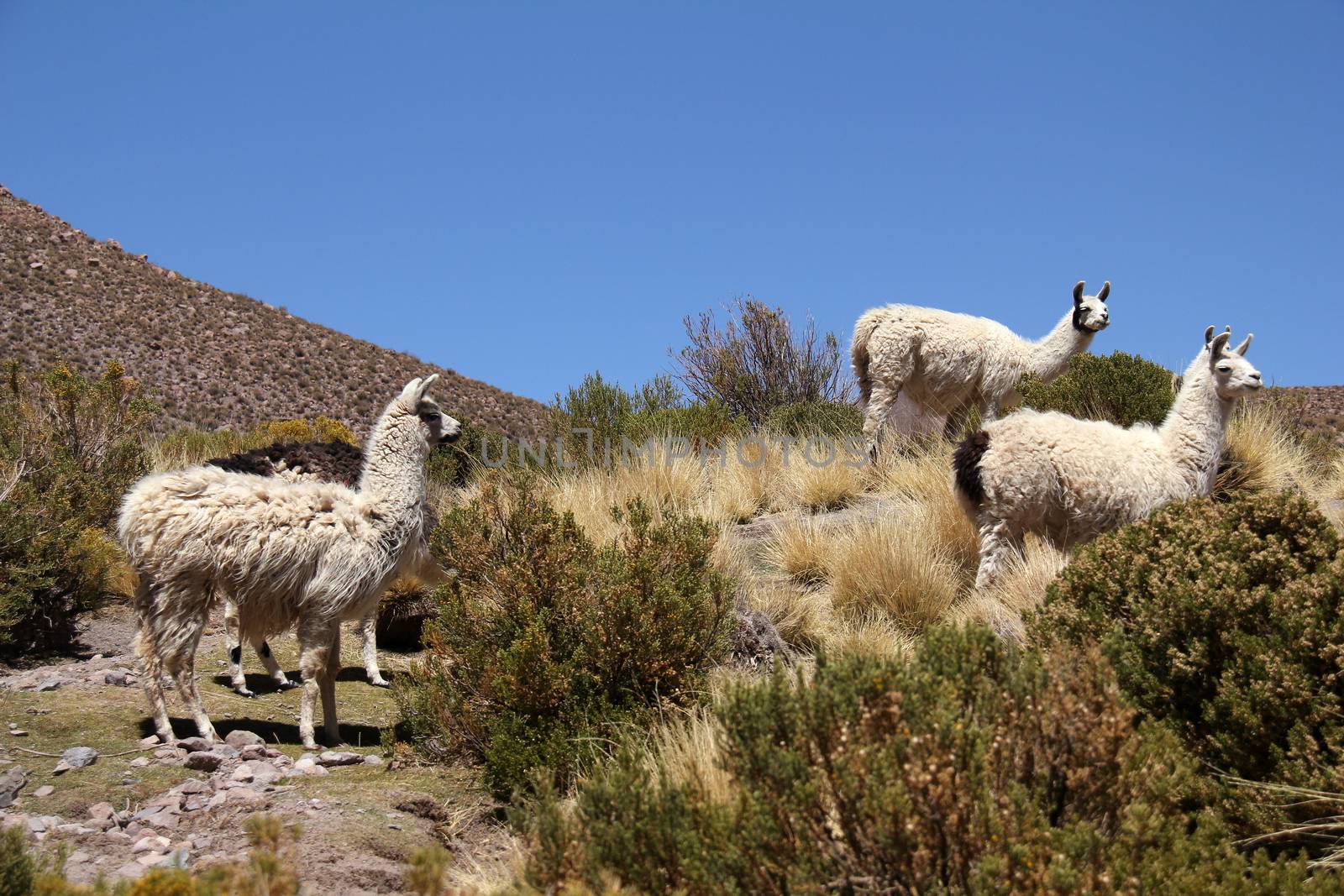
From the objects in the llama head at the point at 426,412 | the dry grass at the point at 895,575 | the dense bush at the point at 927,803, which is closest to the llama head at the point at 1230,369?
the dry grass at the point at 895,575

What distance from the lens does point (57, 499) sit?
33.5ft

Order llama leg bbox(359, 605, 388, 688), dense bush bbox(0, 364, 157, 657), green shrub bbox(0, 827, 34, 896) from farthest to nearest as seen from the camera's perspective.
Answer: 1. dense bush bbox(0, 364, 157, 657)
2. llama leg bbox(359, 605, 388, 688)
3. green shrub bbox(0, 827, 34, 896)

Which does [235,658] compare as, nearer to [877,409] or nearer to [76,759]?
[76,759]

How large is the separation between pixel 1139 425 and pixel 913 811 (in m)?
6.28

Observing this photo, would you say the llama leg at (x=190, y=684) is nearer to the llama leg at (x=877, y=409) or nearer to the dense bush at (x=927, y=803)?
the dense bush at (x=927, y=803)

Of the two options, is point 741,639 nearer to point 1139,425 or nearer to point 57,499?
point 1139,425

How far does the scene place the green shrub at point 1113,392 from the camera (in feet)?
36.2

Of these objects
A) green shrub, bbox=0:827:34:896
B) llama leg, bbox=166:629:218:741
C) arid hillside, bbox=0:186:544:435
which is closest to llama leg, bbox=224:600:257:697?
llama leg, bbox=166:629:218:741

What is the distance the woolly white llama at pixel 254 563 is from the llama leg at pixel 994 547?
13.9 feet

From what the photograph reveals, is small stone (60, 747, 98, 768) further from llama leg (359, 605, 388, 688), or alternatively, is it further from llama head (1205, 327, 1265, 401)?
llama head (1205, 327, 1265, 401)

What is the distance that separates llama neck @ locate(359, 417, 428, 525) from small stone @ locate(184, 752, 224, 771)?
1.74 meters

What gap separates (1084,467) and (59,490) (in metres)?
9.61

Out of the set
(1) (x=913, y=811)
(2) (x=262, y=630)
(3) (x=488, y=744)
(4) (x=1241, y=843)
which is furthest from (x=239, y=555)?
(4) (x=1241, y=843)

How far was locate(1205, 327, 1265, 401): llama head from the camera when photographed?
27.3 feet
